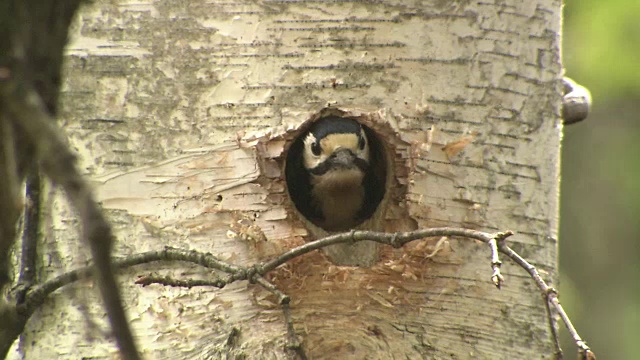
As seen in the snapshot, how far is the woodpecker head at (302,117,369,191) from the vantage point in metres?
3.53

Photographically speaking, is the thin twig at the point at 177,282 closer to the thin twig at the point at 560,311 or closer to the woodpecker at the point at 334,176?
the thin twig at the point at 560,311

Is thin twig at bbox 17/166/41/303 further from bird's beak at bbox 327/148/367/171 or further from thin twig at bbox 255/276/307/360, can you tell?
bird's beak at bbox 327/148/367/171

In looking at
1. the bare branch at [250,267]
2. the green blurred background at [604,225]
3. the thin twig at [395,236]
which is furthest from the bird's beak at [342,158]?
the green blurred background at [604,225]

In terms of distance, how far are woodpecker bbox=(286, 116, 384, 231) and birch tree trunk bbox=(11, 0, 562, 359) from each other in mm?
547

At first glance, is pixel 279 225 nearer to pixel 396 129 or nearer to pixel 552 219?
pixel 396 129

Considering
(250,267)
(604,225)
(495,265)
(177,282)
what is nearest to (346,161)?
(250,267)

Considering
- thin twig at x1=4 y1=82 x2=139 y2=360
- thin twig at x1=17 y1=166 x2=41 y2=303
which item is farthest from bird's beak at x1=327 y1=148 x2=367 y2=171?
thin twig at x1=4 y1=82 x2=139 y2=360

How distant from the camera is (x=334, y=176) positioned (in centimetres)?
386

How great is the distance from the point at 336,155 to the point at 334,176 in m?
0.15

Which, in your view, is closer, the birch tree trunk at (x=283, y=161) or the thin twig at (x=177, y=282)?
the thin twig at (x=177, y=282)

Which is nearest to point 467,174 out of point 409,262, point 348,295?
point 409,262

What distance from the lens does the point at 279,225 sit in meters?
2.79

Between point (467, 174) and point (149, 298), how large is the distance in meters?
0.95

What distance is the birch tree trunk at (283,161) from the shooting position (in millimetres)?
2693
